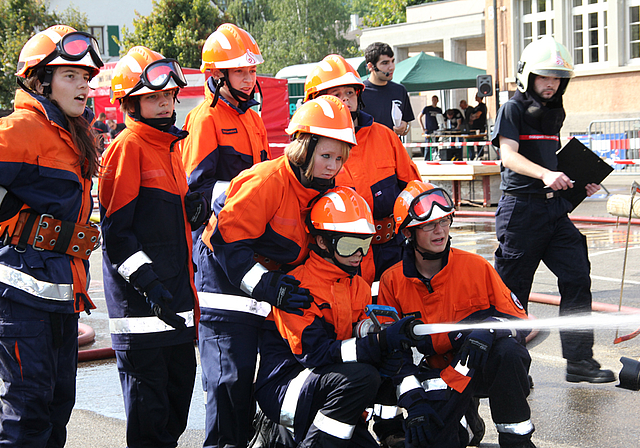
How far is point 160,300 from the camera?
3.37m

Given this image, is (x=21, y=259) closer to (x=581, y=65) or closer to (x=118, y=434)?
(x=118, y=434)

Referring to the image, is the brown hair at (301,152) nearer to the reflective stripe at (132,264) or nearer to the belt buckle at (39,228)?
the reflective stripe at (132,264)

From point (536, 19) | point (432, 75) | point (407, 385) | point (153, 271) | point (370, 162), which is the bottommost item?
point (407, 385)

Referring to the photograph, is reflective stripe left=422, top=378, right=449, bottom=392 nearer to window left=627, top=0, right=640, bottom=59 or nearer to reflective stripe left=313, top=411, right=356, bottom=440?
reflective stripe left=313, top=411, right=356, bottom=440

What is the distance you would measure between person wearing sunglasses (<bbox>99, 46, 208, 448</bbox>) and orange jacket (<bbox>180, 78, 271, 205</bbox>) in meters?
0.47

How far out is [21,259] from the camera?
313 centimetres

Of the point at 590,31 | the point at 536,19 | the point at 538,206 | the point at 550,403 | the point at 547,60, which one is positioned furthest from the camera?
the point at 536,19

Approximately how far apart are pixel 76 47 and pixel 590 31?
22.5m

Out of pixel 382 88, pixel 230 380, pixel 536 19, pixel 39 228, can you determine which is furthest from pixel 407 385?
pixel 536 19

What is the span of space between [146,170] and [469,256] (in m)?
1.64

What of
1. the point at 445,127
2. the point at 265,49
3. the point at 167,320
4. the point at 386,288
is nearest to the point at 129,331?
the point at 167,320

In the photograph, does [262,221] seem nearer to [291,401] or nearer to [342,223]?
[342,223]

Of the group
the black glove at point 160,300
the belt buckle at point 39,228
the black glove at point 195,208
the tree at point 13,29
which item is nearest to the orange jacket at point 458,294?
the black glove at point 195,208

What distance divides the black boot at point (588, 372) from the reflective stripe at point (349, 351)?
7.06 ft
